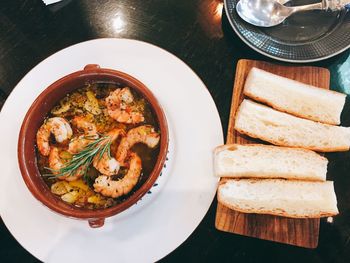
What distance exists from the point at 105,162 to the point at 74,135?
0.69 ft

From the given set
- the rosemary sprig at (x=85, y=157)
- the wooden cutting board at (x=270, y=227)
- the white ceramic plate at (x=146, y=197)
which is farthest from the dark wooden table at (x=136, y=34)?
the rosemary sprig at (x=85, y=157)

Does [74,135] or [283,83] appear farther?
[283,83]

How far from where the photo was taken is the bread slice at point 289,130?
1.63m

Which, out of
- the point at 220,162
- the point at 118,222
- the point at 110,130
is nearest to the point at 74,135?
the point at 110,130

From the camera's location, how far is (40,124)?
1.55m

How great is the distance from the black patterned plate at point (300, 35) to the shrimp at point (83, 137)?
0.81 meters

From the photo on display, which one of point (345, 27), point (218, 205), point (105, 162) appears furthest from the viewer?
point (345, 27)

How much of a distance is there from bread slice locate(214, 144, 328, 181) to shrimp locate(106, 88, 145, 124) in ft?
1.45

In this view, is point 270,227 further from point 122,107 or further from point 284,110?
point 122,107

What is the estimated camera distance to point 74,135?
1562 millimetres

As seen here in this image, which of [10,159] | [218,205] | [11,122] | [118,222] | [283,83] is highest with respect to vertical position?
[11,122]

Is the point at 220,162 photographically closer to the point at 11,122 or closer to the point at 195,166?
the point at 195,166

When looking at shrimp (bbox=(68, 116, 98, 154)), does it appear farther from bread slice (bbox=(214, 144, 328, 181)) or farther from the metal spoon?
the metal spoon

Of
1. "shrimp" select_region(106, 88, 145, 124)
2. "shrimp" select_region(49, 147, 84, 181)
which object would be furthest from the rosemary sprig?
"shrimp" select_region(106, 88, 145, 124)
